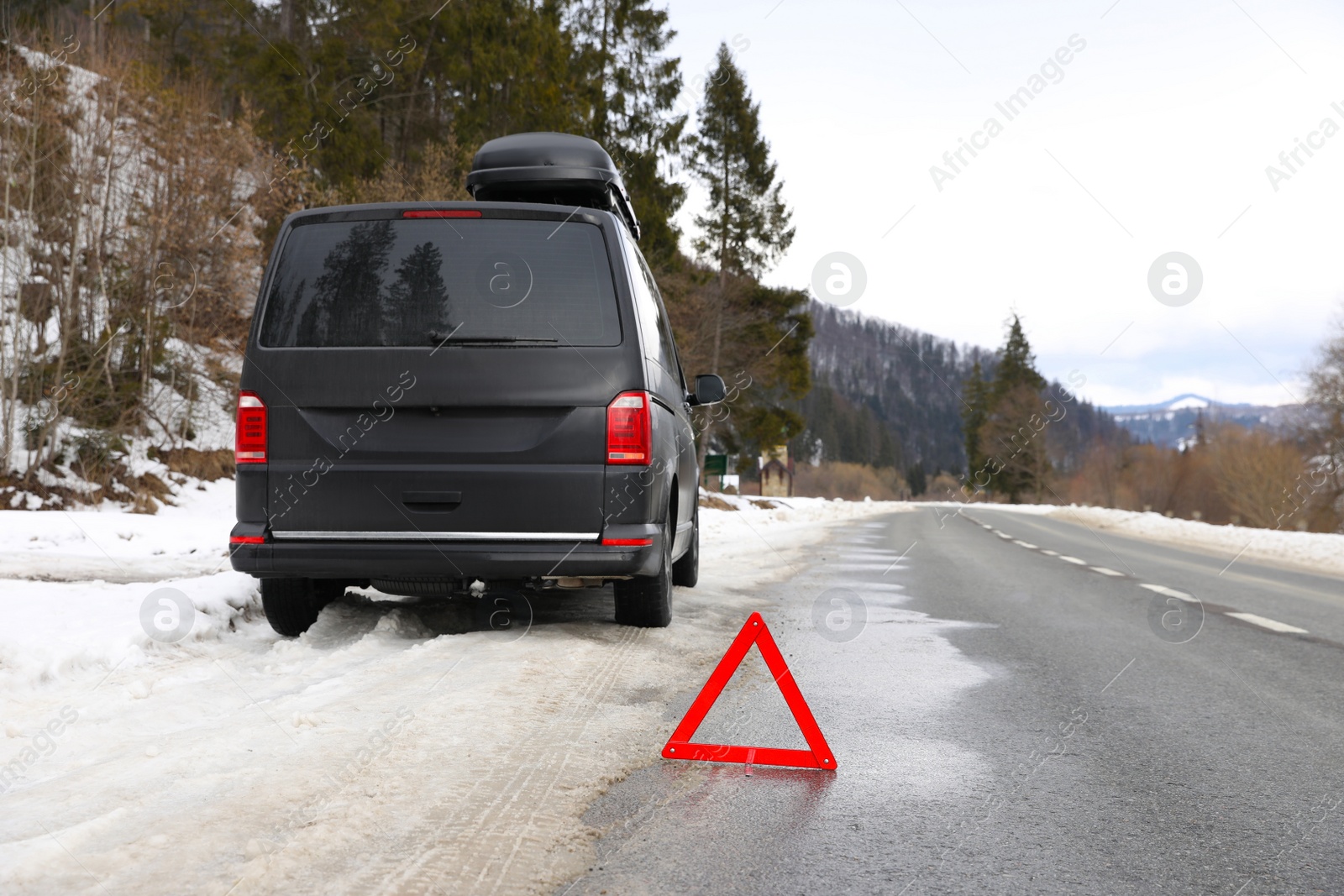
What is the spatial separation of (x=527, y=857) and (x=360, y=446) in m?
2.67

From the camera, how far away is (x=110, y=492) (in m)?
13.8

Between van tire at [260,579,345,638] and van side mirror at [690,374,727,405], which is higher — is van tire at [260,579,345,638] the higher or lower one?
the lower one

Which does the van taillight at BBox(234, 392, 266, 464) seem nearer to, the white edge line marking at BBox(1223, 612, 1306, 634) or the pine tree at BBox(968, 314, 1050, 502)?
the white edge line marking at BBox(1223, 612, 1306, 634)

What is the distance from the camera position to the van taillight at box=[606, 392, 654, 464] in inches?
187

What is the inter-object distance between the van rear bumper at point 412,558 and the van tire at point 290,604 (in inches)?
20.0

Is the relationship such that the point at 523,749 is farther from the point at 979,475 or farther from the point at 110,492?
the point at 979,475

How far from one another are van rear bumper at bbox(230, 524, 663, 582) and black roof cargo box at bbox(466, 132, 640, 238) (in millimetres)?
3916

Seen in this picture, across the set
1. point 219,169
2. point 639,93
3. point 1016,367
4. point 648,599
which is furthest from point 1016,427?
point 648,599

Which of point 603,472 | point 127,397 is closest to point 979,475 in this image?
point 127,397

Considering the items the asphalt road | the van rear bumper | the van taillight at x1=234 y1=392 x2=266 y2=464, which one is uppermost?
the van taillight at x1=234 y1=392 x2=266 y2=464

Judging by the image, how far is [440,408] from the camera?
4.68 meters

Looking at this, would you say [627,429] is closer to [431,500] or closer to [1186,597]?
[431,500]

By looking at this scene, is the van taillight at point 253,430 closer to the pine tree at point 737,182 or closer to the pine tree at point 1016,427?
the pine tree at point 737,182

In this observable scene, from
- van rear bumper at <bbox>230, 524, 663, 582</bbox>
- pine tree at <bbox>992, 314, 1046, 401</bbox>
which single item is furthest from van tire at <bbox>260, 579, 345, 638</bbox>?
pine tree at <bbox>992, 314, 1046, 401</bbox>
